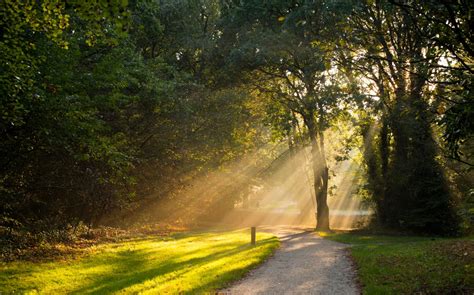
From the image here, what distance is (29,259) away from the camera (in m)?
12.9

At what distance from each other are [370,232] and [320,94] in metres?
10.8

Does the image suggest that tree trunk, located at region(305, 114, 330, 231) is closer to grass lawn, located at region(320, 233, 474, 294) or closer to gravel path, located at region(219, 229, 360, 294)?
gravel path, located at region(219, 229, 360, 294)

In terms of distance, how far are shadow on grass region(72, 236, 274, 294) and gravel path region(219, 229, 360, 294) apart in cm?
84

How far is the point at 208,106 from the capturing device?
26875 millimetres

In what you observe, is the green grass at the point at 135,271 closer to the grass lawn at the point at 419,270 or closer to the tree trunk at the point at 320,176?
the grass lawn at the point at 419,270

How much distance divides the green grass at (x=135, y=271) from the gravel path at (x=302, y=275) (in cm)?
58

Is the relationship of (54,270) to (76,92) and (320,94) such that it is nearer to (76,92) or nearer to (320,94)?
(76,92)

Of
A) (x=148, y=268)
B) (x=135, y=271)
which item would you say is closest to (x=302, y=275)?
(x=148, y=268)

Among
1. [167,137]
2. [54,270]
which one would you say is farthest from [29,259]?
[167,137]

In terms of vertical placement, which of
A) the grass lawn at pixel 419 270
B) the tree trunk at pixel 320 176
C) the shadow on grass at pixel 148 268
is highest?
the tree trunk at pixel 320 176

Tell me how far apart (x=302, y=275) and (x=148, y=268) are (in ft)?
17.6

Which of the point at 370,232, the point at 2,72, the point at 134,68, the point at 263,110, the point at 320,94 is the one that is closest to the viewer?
the point at 2,72

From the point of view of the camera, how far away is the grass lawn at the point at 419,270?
886cm

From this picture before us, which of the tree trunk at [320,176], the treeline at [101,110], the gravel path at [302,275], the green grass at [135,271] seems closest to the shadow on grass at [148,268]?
the green grass at [135,271]
